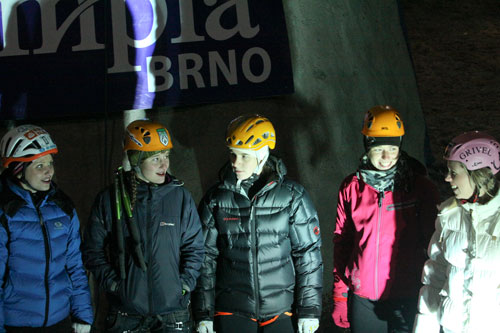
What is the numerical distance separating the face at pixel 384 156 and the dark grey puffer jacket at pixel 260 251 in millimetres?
620

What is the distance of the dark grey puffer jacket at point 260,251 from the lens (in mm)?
4016

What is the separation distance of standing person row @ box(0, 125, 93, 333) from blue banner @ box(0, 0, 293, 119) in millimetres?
1728

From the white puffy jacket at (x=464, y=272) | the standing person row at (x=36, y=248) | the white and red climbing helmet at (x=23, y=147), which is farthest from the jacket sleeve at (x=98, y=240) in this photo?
the white puffy jacket at (x=464, y=272)

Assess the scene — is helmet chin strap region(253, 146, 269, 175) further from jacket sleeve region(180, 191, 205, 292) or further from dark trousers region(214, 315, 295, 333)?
dark trousers region(214, 315, 295, 333)

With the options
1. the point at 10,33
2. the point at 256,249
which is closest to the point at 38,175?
the point at 256,249

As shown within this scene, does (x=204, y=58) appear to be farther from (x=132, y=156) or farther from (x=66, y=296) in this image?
(x=66, y=296)

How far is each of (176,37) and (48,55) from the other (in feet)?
4.52

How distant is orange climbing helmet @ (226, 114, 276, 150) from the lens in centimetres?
409

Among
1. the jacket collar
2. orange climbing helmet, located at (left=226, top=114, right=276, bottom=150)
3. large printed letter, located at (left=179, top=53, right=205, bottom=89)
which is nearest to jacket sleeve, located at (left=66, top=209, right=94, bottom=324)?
orange climbing helmet, located at (left=226, top=114, right=276, bottom=150)

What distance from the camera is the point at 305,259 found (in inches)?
162

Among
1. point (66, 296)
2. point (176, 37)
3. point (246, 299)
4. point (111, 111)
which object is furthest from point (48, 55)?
point (246, 299)

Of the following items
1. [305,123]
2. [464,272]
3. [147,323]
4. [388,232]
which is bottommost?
[147,323]

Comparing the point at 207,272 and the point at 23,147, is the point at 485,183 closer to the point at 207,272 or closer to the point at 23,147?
the point at 207,272

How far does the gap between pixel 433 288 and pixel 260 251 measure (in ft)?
4.12
